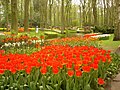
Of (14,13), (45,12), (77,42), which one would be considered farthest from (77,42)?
(45,12)

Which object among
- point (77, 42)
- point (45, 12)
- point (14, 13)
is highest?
point (45, 12)

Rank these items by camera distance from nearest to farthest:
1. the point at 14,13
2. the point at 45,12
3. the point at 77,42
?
the point at 77,42 → the point at 14,13 → the point at 45,12

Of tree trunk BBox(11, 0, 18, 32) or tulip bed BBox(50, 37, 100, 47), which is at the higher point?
tree trunk BBox(11, 0, 18, 32)

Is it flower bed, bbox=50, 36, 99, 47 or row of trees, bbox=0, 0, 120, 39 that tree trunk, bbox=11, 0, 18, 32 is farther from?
flower bed, bbox=50, 36, 99, 47

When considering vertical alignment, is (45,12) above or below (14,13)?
above

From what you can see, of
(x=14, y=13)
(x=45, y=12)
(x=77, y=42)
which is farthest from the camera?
(x=45, y=12)

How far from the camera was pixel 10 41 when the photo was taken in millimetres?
14477

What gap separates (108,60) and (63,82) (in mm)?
1794

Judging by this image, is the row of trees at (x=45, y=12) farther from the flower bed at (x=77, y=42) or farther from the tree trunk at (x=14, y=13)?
the flower bed at (x=77, y=42)

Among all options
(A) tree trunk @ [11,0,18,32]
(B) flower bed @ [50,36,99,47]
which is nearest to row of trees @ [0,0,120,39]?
(A) tree trunk @ [11,0,18,32]

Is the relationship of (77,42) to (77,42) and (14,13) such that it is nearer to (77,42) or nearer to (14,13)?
(77,42)

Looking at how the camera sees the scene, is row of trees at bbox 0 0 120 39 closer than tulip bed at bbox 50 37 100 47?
No

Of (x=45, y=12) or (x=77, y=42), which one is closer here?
(x=77, y=42)

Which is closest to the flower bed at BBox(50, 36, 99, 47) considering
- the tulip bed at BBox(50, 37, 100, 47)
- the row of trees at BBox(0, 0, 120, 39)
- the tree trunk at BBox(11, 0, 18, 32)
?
the tulip bed at BBox(50, 37, 100, 47)
